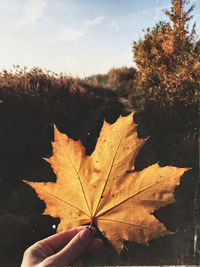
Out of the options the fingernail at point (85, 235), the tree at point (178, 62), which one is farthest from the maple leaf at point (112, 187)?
the tree at point (178, 62)

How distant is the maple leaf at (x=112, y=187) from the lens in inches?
28.5

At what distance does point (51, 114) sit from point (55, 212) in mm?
3473

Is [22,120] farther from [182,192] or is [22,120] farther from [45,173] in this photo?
[182,192]

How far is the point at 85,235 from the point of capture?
2.91ft

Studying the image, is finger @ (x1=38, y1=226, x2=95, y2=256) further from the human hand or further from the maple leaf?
the maple leaf

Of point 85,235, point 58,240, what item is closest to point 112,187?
point 85,235

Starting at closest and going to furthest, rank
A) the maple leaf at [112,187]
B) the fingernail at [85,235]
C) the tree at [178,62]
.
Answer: the maple leaf at [112,187] < the fingernail at [85,235] < the tree at [178,62]

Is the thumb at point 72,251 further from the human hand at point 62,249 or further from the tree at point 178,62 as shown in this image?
the tree at point 178,62

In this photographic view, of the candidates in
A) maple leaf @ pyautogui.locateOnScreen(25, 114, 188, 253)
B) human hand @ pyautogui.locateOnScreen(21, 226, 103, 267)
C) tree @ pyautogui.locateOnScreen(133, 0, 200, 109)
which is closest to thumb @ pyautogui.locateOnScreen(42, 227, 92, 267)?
human hand @ pyautogui.locateOnScreen(21, 226, 103, 267)

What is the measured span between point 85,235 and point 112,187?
1.07 ft

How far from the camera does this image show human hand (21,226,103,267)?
82 cm

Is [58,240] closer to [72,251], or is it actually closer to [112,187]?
[72,251]

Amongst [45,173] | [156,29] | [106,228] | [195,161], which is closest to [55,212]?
[106,228]

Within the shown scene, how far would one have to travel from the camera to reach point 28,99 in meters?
3.88
